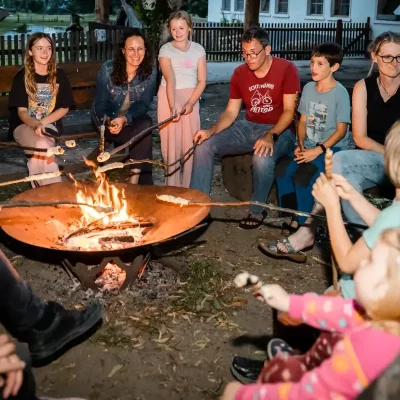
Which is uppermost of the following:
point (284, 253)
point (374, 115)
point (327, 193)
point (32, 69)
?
point (32, 69)

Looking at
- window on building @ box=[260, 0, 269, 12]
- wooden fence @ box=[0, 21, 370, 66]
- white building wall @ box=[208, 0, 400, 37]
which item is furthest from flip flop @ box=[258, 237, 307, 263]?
window on building @ box=[260, 0, 269, 12]

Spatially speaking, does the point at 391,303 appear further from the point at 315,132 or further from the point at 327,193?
the point at 315,132

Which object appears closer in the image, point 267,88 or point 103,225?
point 103,225

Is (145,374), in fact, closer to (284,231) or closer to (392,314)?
(392,314)

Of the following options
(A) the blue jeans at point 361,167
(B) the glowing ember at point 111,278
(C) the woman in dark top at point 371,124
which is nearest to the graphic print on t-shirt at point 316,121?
(C) the woman in dark top at point 371,124

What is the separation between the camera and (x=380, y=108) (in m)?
5.04

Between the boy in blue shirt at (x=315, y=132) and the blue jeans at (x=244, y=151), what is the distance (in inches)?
4.4

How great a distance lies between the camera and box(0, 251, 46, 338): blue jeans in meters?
3.37

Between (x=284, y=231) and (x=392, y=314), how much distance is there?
374cm

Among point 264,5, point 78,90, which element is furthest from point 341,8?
point 78,90

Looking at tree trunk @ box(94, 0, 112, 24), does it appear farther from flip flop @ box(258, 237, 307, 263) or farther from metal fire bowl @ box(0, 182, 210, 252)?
flip flop @ box(258, 237, 307, 263)

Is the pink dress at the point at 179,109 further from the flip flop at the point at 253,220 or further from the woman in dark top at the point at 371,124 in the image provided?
the woman in dark top at the point at 371,124

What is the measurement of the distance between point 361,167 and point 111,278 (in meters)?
2.16

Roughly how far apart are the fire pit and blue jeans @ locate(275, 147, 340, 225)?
3.84ft
